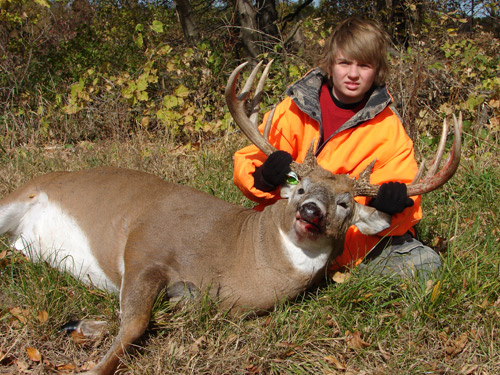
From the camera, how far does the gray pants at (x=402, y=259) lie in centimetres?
307

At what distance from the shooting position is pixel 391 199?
2.74 m

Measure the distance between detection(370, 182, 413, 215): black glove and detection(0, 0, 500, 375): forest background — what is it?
1.52 feet

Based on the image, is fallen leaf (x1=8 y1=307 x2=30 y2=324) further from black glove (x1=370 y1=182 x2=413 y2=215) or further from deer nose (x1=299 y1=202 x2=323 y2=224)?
black glove (x1=370 y1=182 x2=413 y2=215)

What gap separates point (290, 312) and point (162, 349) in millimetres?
724

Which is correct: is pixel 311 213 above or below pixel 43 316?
above

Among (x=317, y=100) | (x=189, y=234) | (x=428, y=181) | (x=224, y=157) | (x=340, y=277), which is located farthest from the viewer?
(x=224, y=157)

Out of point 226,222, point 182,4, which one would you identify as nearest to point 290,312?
point 226,222

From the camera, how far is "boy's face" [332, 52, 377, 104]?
3.26 metres

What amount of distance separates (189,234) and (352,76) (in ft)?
4.63

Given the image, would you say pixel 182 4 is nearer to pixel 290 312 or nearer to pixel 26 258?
pixel 26 258

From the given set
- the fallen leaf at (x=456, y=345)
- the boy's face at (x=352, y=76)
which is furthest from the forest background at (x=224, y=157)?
the boy's face at (x=352, y=76)

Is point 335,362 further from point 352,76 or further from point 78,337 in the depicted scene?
point 352,76

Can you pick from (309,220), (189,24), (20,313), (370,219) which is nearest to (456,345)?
(370,219)

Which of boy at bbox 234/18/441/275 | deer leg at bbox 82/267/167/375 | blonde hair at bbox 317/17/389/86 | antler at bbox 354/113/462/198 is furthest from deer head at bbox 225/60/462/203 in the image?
deer leg at bbox 82/267/167/375
